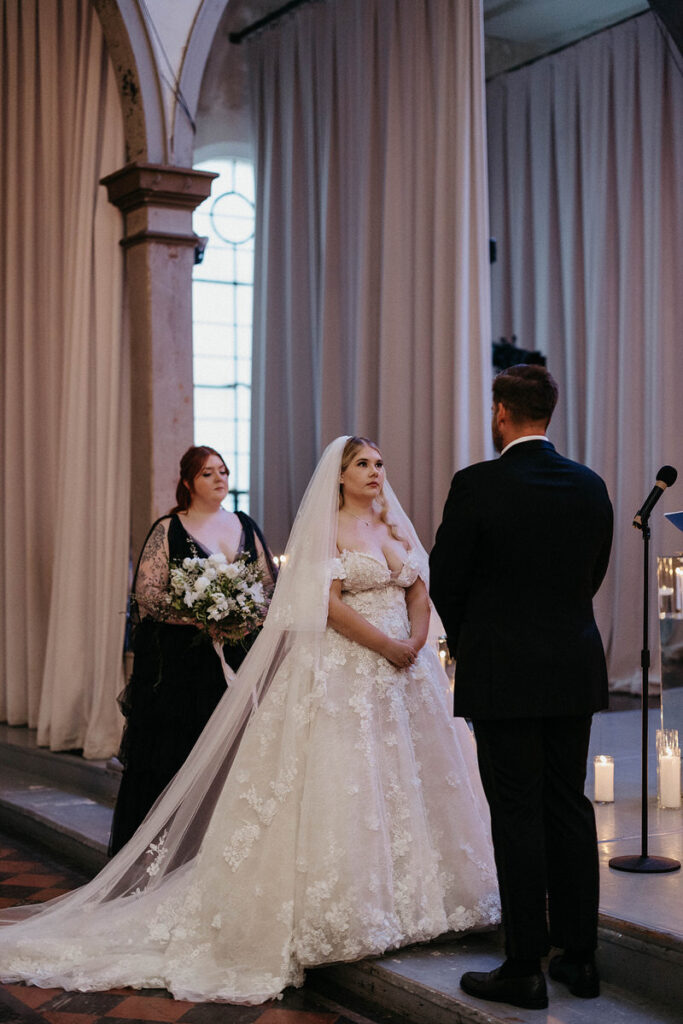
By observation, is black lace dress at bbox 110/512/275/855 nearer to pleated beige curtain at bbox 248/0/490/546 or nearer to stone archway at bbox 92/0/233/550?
stone archway at bbox 92/0/233/550

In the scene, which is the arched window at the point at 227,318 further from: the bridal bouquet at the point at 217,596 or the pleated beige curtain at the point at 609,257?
the bridal bouquet at the point at 217,596

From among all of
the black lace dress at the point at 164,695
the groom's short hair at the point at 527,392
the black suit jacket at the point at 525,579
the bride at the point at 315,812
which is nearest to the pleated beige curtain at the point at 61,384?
the black lace dress at the point at 164,695

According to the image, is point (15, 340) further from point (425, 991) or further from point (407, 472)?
point (425, 991)

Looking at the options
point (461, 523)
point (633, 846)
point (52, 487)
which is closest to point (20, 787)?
point (52, 487)

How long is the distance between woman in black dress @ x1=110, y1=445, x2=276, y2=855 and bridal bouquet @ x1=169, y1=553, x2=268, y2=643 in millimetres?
138

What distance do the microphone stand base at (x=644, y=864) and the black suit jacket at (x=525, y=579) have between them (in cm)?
106

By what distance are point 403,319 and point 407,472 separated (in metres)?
0.82

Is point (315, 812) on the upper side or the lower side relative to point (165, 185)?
lower

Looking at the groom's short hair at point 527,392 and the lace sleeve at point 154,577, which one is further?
the lace sleeve at point 154,577

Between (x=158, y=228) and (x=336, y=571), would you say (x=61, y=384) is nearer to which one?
(x=158, y=228)

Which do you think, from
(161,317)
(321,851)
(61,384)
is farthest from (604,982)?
(61,384)

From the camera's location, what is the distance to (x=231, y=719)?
414 cm

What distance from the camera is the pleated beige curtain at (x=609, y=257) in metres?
8.85

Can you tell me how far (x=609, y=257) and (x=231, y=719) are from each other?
6.24m
